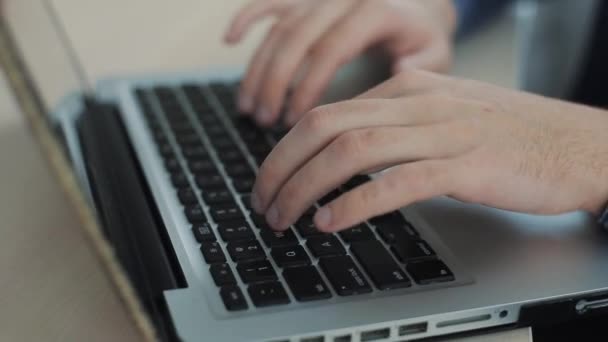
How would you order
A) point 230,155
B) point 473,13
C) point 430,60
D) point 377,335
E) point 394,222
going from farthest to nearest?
point 473,13 → point 430,60 → point 230,155 → point 394,222 → point 377,335

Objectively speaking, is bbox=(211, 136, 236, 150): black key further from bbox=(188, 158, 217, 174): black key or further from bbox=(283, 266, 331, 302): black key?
bbox=(283, 266, 331, 302): black key

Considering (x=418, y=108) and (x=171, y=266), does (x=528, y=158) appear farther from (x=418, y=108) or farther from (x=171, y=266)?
(x=171, y=266)

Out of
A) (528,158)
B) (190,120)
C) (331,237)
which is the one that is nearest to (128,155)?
(190,120)

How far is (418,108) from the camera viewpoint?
1.61ft

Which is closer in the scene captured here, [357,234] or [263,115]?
[357,234]

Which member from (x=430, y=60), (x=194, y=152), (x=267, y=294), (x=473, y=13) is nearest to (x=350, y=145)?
(x=267, y=294)

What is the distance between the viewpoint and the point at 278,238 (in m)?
0.48

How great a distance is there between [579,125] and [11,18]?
39cm

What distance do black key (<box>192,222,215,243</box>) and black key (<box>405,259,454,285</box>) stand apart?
0.13 m

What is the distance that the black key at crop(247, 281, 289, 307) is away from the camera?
41 cm

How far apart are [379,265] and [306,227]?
0.06 m

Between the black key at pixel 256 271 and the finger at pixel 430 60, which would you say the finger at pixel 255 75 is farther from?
the black key at pixel 256 271

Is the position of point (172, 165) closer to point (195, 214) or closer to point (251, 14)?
point (195, 214)

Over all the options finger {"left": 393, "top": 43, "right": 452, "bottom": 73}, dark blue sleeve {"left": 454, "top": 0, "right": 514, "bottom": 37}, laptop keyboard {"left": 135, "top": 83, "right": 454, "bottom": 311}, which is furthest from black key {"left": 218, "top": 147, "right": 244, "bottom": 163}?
dark blue sleeve {"left": 454, "top": 0, "right": 514, "bottom": 37}
